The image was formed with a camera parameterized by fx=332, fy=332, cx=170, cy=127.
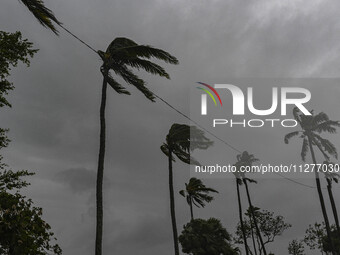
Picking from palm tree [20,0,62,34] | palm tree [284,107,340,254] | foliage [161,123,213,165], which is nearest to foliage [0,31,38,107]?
palm tree [20,0,62,34]

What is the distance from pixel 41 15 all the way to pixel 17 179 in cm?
617

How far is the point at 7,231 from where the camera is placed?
14.1 m

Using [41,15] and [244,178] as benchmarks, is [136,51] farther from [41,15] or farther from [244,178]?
[244,178]

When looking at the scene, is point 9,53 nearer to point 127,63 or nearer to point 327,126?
point 127,63

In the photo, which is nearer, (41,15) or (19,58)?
(41,15)

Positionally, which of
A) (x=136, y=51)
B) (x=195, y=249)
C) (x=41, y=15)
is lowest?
(x=195, y=249)

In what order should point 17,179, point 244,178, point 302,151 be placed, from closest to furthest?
1. point 17,179
2. point 302,151
3. point 244,178

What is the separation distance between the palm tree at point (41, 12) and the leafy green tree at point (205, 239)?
3123cm

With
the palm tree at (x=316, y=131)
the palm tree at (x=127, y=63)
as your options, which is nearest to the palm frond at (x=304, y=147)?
the palm tree at (x=316, y=131)

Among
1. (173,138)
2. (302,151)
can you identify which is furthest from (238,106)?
(302,151)

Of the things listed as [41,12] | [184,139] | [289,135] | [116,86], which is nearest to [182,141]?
[184,139]

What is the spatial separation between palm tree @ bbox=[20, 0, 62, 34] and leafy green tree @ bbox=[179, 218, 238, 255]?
3123 cm

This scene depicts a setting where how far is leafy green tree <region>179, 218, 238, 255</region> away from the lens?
3634 cm

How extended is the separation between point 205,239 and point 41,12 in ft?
105
